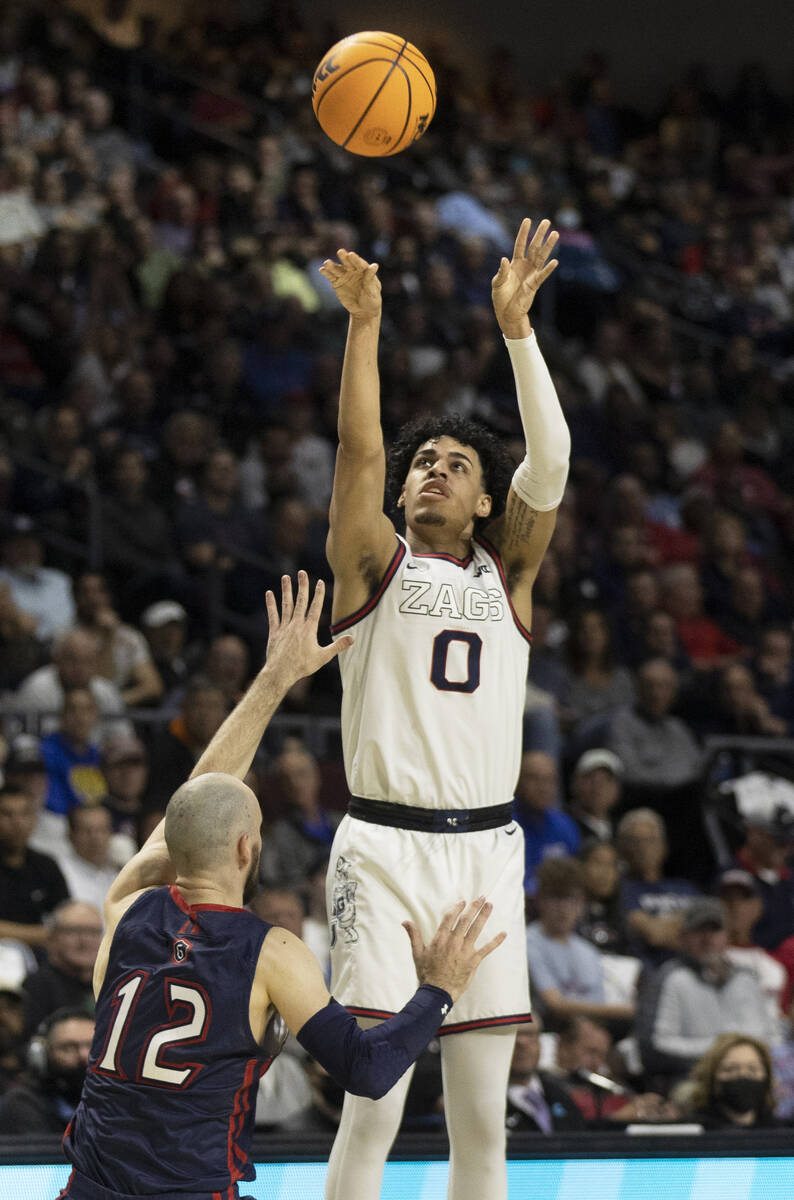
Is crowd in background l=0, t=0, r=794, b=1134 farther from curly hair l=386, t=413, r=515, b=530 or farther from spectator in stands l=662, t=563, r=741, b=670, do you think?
curly hair l=386, t=413, r=515, b=530

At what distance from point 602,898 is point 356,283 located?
13.3 ft

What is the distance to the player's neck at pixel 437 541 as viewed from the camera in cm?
397

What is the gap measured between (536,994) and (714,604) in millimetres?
4093

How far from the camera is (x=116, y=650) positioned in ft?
25.5

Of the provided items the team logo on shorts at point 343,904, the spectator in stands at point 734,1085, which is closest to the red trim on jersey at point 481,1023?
the team logo on shorts at point 343,904

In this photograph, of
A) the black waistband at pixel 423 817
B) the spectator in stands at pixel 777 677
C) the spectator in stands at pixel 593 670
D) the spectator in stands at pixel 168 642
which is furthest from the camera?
the spectator in stands at pixel 777 677

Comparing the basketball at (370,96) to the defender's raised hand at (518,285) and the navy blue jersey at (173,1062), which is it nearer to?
the defender's raised hand at (518,285)

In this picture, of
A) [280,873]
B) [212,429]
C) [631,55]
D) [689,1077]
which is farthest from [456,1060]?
[631,55]

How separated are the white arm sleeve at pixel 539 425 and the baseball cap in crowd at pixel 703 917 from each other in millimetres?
3334

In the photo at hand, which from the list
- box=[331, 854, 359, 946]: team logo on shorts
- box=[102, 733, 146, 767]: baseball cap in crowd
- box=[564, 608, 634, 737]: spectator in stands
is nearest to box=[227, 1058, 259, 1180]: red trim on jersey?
box=[331, 854, 359, 946]: team logo on shorts

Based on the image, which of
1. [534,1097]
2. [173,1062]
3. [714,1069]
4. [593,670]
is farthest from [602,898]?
[173,1062]

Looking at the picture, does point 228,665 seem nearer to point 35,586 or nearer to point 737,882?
point 35,586

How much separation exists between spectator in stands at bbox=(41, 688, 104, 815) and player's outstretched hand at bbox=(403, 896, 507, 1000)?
4.13 m

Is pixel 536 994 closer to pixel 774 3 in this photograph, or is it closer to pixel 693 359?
pixel 693 359
